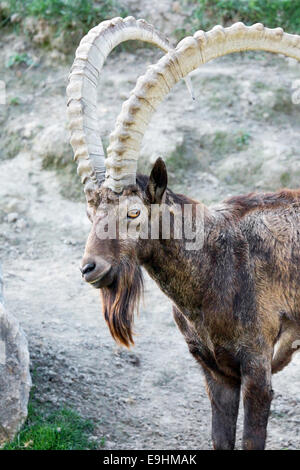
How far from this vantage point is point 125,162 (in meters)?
5.25

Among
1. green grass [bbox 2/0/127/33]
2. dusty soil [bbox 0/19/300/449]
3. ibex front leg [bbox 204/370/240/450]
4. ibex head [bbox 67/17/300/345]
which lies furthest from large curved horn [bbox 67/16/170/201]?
green grass [bbox 2/0/127/33]

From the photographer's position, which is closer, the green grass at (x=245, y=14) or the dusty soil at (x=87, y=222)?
the dusty soil at (x=87, y=222)

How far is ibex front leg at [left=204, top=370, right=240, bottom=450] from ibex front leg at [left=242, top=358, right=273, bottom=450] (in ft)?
1.31

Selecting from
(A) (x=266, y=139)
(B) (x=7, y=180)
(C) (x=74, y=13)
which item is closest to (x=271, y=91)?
(A) (x=266, y=139)

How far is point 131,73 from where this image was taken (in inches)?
488

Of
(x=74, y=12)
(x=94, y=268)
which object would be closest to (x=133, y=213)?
(x=94, y=268)

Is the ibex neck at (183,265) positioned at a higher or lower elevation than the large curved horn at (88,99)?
lower

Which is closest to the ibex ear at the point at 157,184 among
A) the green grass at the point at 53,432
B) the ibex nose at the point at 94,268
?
the ibex nose at the point at 94,268

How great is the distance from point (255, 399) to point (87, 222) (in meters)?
5.65

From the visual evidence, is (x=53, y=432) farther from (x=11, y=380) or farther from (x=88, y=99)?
(x=88, y=99)

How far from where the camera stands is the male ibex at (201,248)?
5.27 meters

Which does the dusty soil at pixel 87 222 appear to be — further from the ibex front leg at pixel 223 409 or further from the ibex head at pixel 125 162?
the ibex head at pixel 125 162
